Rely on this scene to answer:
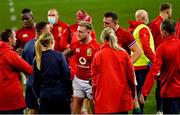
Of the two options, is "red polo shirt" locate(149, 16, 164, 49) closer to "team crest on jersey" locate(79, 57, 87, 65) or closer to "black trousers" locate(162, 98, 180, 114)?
"team crest on jersey" locate(79, 57, 87, 65)

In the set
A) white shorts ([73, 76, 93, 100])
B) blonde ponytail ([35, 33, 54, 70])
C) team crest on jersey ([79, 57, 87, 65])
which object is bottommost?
white shorts ([73, 76, 93, 100])

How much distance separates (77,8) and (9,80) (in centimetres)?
2345

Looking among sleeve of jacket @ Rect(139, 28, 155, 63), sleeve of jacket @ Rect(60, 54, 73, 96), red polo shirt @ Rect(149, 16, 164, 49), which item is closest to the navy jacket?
sleeve of jacket @ Rect(60, 54, 73, 96)

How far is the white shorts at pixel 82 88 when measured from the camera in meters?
13.8

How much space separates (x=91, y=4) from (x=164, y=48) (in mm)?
25084

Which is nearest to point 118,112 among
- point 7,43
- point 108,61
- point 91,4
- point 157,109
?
point 108,61

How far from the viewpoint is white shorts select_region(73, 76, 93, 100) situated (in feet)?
45.2

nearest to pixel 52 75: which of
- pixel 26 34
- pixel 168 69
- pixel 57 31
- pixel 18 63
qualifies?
pixel 18 63

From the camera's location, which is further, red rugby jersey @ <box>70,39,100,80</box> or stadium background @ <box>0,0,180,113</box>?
stadium background @ <box>0,0,180,113</box>

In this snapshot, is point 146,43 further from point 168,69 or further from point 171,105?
point 171,105

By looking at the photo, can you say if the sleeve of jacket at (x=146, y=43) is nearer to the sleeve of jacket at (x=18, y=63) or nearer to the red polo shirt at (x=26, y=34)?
the red polo shirt at (x=26, y=34)

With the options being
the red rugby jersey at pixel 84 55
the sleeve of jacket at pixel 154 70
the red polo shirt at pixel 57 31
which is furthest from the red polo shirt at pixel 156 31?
the sleeve of jacket at pixel 154 70

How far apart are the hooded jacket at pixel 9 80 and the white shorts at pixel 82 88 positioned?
2.12m

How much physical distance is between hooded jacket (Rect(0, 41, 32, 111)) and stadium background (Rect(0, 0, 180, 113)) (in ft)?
56.7
